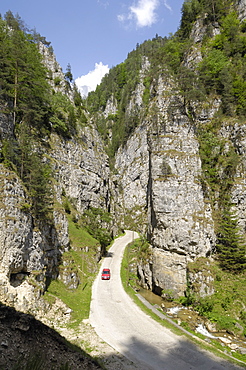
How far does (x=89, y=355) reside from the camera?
1026 cm

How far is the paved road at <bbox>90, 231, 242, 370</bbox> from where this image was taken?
10352 mm

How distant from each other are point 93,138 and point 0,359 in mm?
39950

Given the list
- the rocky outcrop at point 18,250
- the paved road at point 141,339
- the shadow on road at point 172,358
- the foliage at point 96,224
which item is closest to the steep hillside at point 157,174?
the rocky outcrop at point 18,250

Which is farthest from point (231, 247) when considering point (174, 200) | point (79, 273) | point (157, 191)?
point (79, 273)

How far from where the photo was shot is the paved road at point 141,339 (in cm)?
1035

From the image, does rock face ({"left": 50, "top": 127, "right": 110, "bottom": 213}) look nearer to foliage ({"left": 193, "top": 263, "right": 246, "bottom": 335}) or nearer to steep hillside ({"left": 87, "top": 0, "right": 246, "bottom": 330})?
steep hillside ({"left": 87, "top": 0, "right": 246, "bottom": 330})

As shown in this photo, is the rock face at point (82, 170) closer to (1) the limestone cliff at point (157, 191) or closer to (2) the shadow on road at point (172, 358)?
(1) the limestone cliff at point (157, 191)

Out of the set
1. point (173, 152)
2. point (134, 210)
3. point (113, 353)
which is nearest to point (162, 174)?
point (173, 152)

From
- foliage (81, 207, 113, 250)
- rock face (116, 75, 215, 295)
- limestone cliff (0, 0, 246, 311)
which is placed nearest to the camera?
limestone cliff (0, 0, 246, 311)

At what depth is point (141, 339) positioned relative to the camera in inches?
481

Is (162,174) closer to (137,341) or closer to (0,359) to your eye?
(137,341)

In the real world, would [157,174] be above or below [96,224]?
above

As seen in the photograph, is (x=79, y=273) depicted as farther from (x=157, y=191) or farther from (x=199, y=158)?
(x=199, y=158)

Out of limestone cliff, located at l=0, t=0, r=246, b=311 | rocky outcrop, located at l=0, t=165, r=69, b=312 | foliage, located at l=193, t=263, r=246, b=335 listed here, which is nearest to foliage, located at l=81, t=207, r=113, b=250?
limestone cliff, located at l=0, t=0, r=246, b=311
